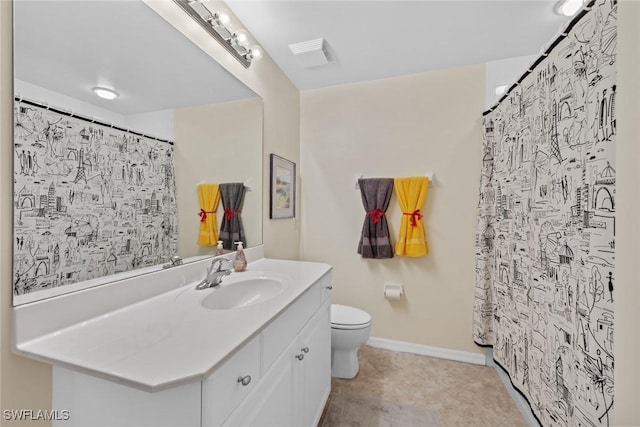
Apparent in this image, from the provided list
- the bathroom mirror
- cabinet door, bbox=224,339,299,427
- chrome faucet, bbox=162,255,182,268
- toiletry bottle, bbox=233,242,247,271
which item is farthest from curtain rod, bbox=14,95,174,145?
cabinet door, bbox=224,339,299,427

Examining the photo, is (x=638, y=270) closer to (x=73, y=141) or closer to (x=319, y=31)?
(x=73, y=141)

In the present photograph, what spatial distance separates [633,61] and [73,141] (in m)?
1.69

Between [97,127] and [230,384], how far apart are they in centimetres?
95

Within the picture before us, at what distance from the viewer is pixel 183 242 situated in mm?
1303

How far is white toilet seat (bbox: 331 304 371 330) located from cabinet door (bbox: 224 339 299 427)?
29.5 inches

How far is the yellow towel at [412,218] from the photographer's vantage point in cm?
215

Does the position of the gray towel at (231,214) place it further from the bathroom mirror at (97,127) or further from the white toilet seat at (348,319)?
the white toilet seat at (348,319)

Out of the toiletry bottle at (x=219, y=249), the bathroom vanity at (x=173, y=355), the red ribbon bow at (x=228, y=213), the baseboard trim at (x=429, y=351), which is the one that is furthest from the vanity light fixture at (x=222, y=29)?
the baseboard trim at (x=429, y=351)

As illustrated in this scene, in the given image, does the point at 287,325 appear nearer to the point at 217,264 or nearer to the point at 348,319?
the point at 217,264

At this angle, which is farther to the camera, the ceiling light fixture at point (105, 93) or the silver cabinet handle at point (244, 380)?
the ceiling light fixture at point (105, 93)

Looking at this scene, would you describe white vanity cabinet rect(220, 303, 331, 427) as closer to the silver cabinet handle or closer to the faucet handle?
the silver cabinet handle

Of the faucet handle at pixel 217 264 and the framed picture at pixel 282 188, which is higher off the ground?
the framed picture at pixel 282 188

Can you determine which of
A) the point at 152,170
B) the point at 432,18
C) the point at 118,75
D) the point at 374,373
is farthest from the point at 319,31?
the point at 374,373

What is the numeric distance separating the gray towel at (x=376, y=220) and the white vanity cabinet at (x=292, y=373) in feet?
2.52
